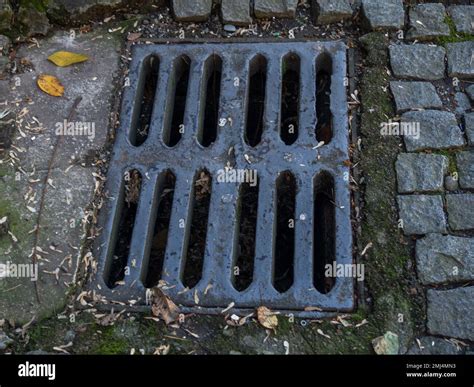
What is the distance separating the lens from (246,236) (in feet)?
8.80

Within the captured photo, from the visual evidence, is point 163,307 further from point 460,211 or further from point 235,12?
point 235,12

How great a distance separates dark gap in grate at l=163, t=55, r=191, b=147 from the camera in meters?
3.02

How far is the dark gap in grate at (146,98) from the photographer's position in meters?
2.92

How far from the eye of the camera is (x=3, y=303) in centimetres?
238

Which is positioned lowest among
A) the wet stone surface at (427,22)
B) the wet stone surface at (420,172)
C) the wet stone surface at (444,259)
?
the wet stone surface at (444,259)

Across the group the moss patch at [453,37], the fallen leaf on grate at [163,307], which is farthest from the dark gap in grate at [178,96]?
the moss patch at [453,37]

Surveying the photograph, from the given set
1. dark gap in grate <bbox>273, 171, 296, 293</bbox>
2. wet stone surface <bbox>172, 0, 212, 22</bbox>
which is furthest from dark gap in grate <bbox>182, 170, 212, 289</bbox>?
wet stone surface <bbox>172, 0, 212, 22</bbox>

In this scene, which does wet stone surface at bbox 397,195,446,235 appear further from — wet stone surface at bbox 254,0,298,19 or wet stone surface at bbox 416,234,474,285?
wet stone surface at bbox 254,0,298,19

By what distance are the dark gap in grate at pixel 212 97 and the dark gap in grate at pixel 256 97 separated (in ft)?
0.50

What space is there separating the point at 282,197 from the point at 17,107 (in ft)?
4.08

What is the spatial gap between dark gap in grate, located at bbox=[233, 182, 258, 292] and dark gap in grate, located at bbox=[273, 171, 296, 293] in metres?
0.10

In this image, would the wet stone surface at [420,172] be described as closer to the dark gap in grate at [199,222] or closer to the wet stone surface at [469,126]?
the wet stone surface at [469,126]

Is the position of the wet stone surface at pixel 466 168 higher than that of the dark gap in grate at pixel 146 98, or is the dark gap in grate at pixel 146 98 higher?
the dark gap in grate at pixel 146 98
